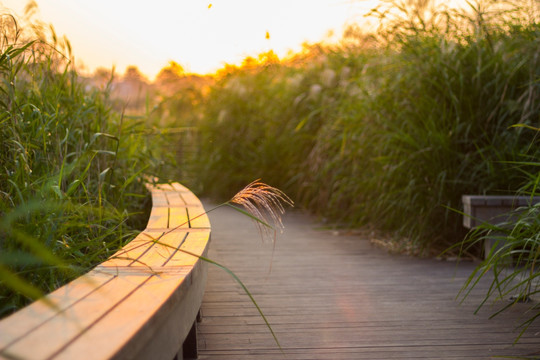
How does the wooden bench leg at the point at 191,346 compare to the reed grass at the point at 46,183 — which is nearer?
the reed grass at the point at 46,183

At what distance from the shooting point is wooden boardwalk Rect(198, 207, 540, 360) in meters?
2.40

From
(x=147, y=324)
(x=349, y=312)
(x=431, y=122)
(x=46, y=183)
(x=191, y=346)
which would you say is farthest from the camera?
(x=431, y=122)

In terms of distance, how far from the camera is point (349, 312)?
2.94 meters

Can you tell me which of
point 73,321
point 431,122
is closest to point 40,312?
point 73,321

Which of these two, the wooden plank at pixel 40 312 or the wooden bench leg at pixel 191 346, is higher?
the wooden plank at pixel 40 312

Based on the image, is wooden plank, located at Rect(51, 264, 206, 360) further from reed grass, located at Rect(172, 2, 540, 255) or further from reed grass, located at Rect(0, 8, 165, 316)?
reed grass, located at Rect(172, 2, 540, 255)

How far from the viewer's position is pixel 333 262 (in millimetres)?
4277

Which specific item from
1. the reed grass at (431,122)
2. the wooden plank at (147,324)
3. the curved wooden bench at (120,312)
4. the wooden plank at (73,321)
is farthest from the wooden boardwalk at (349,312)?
the wooden plank at (73,321)

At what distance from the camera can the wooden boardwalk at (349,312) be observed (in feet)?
7.88

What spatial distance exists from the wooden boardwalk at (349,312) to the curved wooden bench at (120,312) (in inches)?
22.9

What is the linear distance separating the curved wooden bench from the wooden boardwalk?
1.91 feet

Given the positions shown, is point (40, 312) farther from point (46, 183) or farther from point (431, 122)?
point (431, 122)

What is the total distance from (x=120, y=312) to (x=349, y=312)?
1.77 m

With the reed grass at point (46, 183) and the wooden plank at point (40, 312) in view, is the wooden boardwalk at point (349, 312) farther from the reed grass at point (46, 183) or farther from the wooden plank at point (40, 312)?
the wooden plank at point (40, 312)
